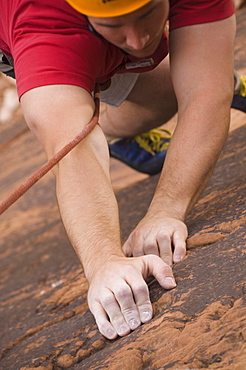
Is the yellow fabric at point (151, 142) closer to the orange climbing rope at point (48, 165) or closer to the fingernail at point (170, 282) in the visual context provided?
the orange climbing rope at point (48, 165)

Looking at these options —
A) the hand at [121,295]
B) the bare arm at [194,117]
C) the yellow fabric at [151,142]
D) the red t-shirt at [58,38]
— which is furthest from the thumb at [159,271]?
the yellow fabric at [151,142]

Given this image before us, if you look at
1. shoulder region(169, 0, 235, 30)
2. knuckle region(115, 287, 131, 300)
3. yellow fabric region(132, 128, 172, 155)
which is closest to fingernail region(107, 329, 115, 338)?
knuckle region(115, 287, 131, 300)

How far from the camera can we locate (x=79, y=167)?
1.69 metres

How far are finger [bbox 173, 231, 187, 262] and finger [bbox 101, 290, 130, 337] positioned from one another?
0.33 metres

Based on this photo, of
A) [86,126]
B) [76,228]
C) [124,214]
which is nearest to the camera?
[76,228]

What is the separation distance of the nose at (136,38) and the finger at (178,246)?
640 millimetres

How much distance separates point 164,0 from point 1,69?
39.9 inches

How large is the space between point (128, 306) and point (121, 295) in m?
0.05

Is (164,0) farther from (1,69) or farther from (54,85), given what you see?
(1,69)

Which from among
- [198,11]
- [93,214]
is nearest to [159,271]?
[93,214]

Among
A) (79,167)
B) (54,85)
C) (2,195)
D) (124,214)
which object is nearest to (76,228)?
(79,167)

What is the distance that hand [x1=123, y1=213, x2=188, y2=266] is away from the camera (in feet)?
5.47

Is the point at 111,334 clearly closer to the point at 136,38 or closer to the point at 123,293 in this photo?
the point at 123,293

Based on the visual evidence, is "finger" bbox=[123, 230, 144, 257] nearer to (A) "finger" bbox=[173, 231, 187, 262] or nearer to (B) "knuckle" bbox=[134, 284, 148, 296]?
(A) "finger" bbox=[173, 231, 187, 262]
